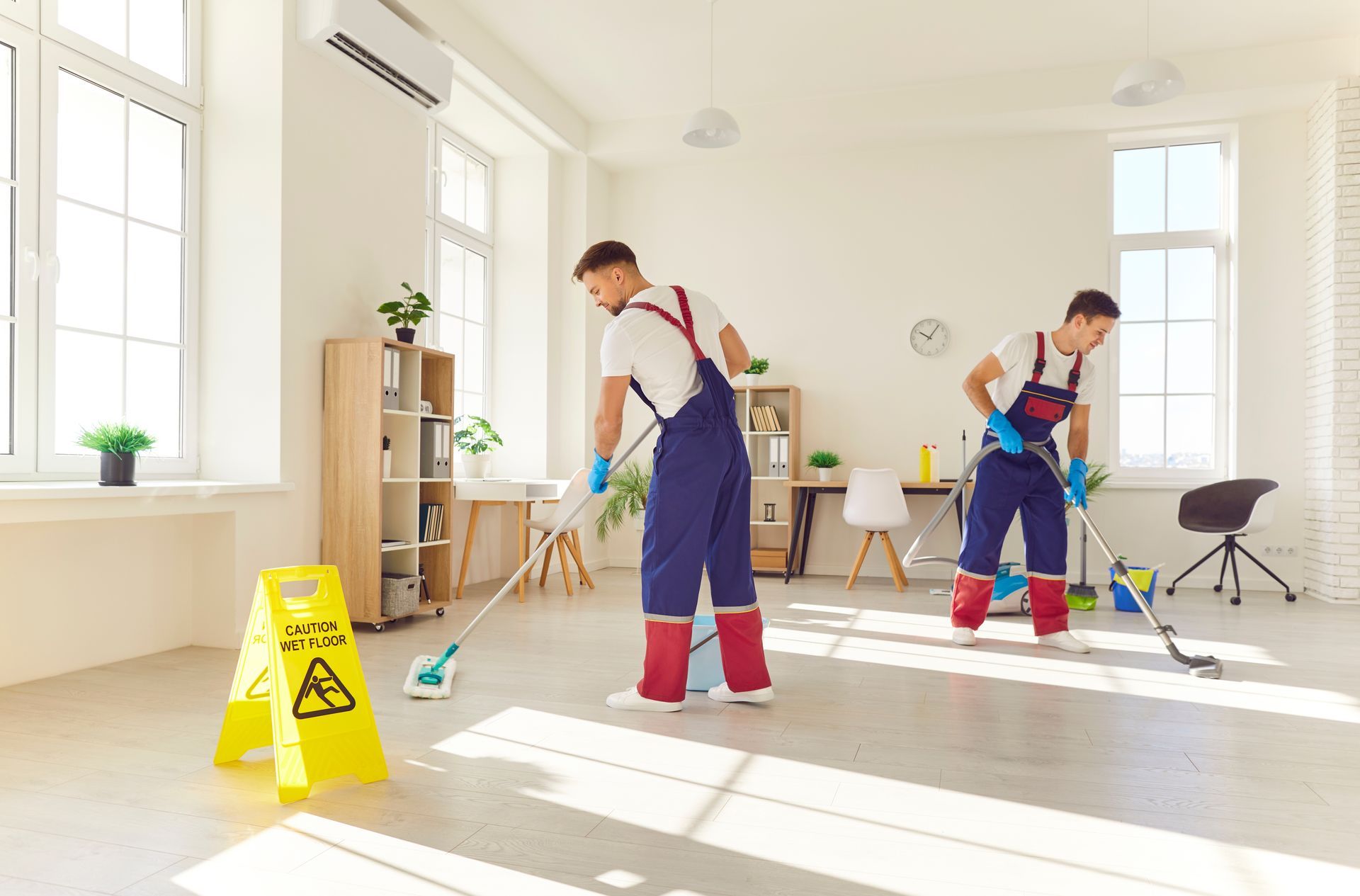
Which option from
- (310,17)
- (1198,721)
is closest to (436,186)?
(310,17)

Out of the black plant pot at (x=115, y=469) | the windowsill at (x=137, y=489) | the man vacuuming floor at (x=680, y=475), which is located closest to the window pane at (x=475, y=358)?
the windowsill at (x=137, y=489)

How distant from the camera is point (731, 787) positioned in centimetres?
219

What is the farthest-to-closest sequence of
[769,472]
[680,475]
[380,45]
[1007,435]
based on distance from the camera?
[769,472], [380,45], [1007,435], [680,475]

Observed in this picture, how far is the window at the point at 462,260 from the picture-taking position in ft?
20.0

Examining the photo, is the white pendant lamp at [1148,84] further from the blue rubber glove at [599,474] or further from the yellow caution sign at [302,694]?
the yellow caution sign at [302,694]

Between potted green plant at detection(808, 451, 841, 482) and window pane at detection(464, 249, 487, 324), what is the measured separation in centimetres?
270

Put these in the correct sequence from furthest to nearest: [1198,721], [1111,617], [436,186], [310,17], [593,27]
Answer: [436,186] < [593,27] < [1111,617] < [310,17] < [1198,721]

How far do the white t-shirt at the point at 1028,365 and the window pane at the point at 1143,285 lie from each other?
3039 mm

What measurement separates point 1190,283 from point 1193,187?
2.32ft

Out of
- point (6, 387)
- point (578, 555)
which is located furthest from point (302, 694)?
point (578, 555)

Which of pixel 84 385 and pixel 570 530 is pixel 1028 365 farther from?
pixel 84 385

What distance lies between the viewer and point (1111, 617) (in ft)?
16.0

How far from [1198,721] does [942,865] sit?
1528 mm

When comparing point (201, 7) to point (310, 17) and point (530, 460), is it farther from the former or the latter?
point (530, 460)
